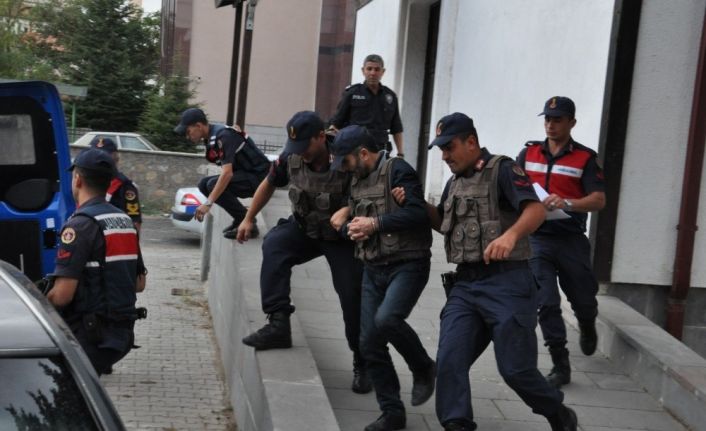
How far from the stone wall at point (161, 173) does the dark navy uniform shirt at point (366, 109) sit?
1180cm

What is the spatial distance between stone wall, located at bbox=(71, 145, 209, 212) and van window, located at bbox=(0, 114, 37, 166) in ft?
46.3

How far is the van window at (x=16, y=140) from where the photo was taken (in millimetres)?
6879

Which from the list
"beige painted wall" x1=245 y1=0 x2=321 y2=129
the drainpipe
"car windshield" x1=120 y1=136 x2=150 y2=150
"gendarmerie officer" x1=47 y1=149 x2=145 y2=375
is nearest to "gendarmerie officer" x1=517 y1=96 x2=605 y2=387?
the drainpipe

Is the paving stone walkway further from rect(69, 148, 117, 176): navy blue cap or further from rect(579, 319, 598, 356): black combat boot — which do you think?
rect(579, 319, 598, 356): black combat boot

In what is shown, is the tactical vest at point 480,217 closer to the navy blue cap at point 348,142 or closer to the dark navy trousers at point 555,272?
the navy blue cap at point 348,142

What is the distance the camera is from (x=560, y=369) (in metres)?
6.00

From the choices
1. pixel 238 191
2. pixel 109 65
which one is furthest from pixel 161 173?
pixel 109 65

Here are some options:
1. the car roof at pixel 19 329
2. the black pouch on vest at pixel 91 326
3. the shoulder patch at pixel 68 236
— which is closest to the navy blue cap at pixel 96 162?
the shoulder patch at pixel 68 236

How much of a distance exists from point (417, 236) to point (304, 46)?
41.9 m

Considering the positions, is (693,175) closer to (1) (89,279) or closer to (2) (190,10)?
(1) (89,279)

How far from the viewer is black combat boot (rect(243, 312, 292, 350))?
5617mm

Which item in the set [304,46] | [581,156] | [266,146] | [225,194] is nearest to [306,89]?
[304,46]

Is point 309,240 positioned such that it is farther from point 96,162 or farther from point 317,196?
point 96,162

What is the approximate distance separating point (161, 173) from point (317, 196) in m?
16.1
